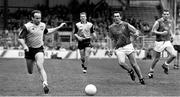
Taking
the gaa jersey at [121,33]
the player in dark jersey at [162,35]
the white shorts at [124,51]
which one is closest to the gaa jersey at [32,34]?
the gaa jersey at [121,33]

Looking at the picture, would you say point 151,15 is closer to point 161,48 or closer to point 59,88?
point 161,48

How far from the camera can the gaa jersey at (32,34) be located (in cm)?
1176

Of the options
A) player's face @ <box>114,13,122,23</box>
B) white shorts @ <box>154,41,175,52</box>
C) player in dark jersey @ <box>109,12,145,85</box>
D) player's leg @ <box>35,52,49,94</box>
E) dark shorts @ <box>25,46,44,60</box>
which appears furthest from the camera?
white shorts @ <box>154,41,175,52</box>

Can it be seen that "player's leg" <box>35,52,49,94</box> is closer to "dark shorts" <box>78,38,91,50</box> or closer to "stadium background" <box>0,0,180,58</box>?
"dark shorts" <box>78,38,91,50</box>

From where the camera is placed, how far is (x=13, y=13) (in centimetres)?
4078

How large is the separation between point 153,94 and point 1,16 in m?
29.9

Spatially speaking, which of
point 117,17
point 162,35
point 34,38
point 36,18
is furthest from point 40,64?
point 162,35

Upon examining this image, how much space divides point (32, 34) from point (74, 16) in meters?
29.1

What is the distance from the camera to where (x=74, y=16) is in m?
40.8

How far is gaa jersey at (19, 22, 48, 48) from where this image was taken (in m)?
11.8

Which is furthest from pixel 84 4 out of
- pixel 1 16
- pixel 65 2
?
pixel 1 16

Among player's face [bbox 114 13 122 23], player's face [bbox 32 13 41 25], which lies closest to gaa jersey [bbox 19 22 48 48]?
player's face [bbox 32 13 41 25]

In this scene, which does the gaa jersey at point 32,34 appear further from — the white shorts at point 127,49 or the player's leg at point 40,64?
the white shorts at point 127,49

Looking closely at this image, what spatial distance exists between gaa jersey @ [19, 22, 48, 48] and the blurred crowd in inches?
854
